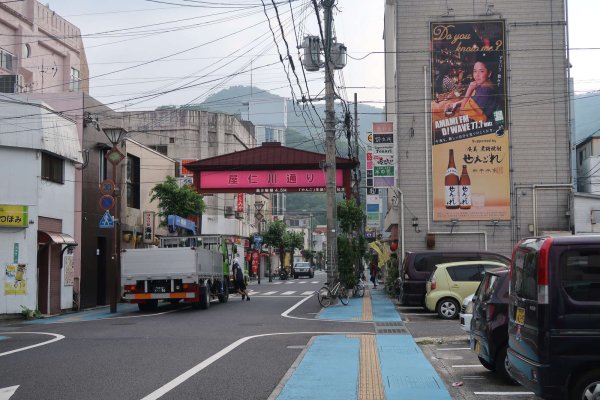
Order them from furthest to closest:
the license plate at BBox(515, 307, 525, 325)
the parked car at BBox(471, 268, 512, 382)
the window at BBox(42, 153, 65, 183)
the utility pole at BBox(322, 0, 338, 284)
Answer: the utility pole at BBox(322, 0, 338, 284)
the window at BBox(42, 153, 65, 183)
the parked car at BBox(471, 268, 512, 382)
the license plate at BBox(515, 307, 525, 325)

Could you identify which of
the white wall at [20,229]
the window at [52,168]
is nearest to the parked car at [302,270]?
the window at [52,168]

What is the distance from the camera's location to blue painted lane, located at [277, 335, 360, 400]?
29.9ft

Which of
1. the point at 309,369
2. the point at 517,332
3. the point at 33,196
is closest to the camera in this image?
the point at 517,332

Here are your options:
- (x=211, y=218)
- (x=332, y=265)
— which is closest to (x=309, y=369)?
(x=332, y=265)

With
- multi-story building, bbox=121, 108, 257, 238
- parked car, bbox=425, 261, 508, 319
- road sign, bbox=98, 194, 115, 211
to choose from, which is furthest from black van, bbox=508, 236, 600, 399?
multi-story building, bbox=121, 108, 257, 238

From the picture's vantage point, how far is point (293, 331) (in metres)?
17.6

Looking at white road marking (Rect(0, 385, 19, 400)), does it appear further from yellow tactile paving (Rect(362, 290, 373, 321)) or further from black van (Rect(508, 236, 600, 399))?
yellow tactile paving (Rect(362, 290, 373, 321))

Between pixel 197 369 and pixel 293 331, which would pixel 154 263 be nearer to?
pixel 293 331

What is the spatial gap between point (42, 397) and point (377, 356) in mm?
5891

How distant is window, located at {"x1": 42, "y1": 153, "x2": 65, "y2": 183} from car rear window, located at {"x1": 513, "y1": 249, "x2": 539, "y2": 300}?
2067 cm

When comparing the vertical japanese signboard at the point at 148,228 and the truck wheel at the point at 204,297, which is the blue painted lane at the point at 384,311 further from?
the vertical japanese signboard at the point at 148,228

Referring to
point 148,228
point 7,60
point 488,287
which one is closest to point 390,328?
point 488,287

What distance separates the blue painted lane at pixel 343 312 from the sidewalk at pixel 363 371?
426 centimetres

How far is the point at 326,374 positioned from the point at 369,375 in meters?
0.64
